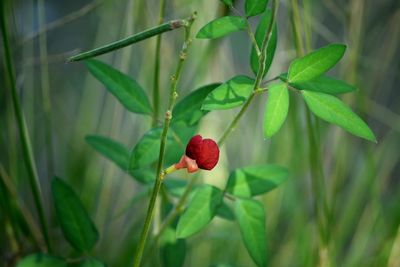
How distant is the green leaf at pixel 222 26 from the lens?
564 mm

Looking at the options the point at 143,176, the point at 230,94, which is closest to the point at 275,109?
the point at 230,94

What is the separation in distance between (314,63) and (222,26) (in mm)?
111

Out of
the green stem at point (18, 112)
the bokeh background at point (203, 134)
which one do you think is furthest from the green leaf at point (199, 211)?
the bokeh background at point (203, 134)

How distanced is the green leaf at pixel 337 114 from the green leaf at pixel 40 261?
0.39 meters

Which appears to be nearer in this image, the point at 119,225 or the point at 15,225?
the point at 15,225

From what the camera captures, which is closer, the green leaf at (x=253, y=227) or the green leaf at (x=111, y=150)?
the green leaf at (x=253, y=227)

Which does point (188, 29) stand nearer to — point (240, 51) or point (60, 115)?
point (60, 115)

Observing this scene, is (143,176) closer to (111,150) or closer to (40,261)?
(111,150)

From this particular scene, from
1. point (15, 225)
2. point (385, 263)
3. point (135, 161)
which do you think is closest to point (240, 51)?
point (385, 263)

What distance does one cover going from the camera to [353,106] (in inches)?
53.7

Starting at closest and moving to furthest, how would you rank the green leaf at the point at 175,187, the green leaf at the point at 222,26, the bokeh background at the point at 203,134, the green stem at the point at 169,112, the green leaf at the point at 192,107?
the green stem at the point at 169,112 < the green leaf at the point at 222,26 < the green leaf at the point at 192,107 < the green leaf at the point at 175,187 < the bokeh background at the point at 203,134

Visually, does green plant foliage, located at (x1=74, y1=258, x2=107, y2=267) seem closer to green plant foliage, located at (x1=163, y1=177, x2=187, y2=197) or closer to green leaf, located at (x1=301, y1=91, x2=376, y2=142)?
green plant foliage, located at (x1=163, y1=177, x2=187, y2=197)

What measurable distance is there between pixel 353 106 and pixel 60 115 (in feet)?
3.01

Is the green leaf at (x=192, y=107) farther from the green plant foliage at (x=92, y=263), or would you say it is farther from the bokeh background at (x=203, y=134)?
the bokeh background at (x=203, y=134)
